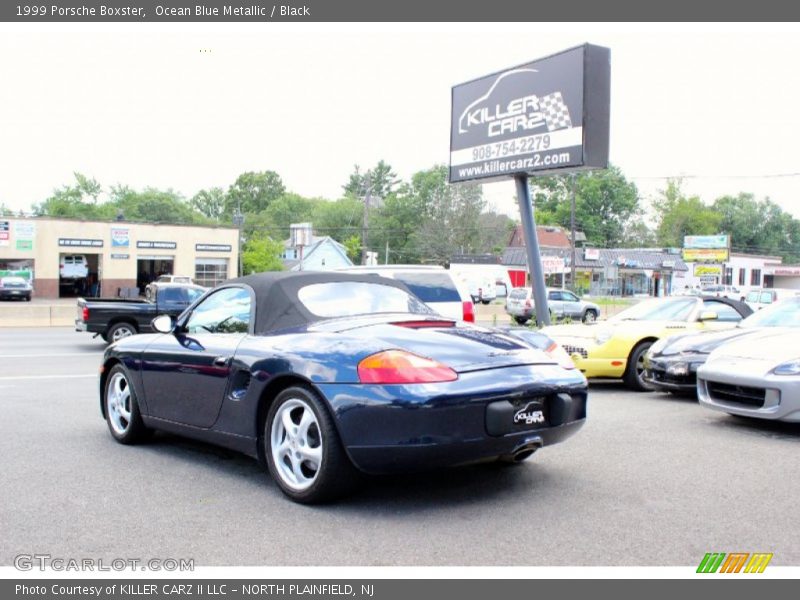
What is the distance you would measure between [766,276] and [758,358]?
9181 cm

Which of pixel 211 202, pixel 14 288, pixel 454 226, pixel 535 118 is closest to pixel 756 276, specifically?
pixel 454 226

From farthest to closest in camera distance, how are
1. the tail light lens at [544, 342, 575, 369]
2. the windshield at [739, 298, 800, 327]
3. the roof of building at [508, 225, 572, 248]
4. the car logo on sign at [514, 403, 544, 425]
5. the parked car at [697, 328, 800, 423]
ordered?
the roof of building at [508, 225, 572, 248] → the windshield at [739, 298, 800, 327] → the parked car at [697, 328, 800, 423] → the tail light lens at [544, 342, 575, 369] → the car logo on sign at [514, 403, 544, 425]

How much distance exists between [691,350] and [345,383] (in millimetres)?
6017

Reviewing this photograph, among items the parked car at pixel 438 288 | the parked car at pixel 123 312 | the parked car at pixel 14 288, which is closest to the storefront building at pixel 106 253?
the parked car at pixel 14 288

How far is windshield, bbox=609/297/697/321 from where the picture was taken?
11.3 metres

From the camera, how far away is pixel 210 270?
57.4 metres

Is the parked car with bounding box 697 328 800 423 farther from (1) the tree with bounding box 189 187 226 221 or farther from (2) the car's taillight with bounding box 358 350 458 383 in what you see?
(1) the tree with bounding box 189 187 226 221

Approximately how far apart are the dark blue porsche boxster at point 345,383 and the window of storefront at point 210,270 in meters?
→ 51.8

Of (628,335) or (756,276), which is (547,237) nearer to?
(756,276)

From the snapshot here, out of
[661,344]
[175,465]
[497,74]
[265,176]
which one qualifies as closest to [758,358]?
[661,344]

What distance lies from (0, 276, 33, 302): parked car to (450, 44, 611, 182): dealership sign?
1264 inches

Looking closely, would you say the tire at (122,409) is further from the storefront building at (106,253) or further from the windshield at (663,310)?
the storefront building at (106,253)

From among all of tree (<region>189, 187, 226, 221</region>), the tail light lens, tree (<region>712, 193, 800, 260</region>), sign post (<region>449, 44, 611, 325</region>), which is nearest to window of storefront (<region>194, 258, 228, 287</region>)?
sign post (<region>449, 44, 611, 325</region>)

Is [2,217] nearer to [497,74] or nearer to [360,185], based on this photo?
[497,74]
